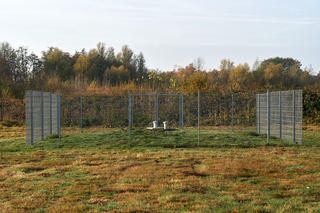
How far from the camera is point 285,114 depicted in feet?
36.4

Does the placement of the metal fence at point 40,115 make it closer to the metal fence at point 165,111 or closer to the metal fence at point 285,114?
the metal fence at point 165,111

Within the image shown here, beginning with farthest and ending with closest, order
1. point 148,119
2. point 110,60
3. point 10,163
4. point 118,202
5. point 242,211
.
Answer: point 110,60, point 148,119, point 10,163, point 118,202, point 242,211

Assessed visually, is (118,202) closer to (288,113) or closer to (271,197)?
(271,197)

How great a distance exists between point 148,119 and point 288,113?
7498mm

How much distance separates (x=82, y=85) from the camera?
68.0 ft

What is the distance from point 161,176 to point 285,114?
6.28 meters

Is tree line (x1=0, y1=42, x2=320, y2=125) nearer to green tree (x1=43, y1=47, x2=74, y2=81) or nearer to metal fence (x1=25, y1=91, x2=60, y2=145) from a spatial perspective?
green tree (x1=43, y1=47, x2=74, y2=81)

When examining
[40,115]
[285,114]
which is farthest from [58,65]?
[285,114]

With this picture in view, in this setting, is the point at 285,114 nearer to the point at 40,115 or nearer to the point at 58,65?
the point at 40,115

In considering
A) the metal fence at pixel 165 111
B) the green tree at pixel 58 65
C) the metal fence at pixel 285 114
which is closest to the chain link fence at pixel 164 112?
the metal fence at pixel 165 111

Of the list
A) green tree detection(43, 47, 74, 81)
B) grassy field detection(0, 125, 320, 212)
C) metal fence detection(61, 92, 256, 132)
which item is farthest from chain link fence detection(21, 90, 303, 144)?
green tree detection(43, 47, 74, 81)

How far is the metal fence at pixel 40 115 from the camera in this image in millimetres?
10789

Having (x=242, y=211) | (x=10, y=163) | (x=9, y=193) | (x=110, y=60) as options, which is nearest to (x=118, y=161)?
(x=10, y=163)

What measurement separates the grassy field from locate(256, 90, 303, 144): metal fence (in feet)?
1.56
